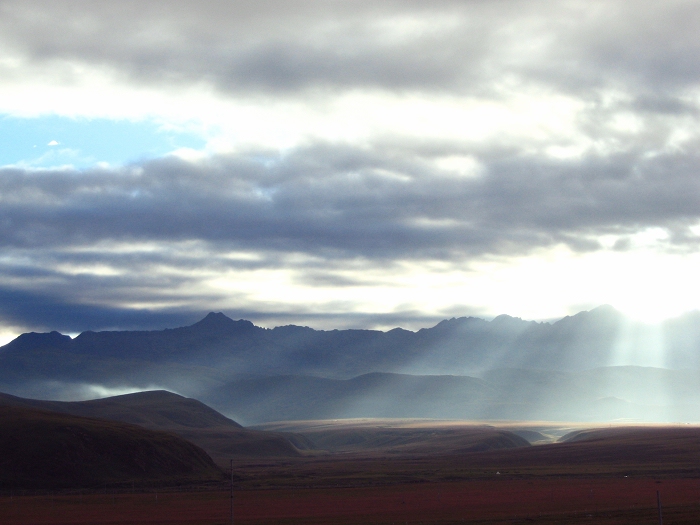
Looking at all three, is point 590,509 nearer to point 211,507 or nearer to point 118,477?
point 211,507

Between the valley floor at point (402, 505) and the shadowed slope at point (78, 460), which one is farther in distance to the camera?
the shadowed slope at point (78, 460)

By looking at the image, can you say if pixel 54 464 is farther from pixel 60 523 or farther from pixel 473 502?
pixel 473 502

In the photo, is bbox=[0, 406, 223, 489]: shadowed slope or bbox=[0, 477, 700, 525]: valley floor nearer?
bbox=[0, 477, 700, 525]: valley floor

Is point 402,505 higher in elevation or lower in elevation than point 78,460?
lower

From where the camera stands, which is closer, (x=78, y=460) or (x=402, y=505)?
(x=402, y=505)

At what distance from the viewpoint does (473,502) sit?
11775 cm

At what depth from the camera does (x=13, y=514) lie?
116438 mm

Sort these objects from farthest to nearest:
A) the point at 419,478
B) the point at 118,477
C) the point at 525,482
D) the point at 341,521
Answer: the point at 118,477, the point at 419,478, the point at 525,482, the point at 341,521

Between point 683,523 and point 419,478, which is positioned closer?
point 683,523

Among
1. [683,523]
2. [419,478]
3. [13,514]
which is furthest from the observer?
[419,478]

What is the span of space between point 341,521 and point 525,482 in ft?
208

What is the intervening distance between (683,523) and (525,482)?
7622 centimetres

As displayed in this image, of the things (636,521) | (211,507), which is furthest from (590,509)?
(211,507)

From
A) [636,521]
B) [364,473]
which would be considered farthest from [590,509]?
[364,473]
